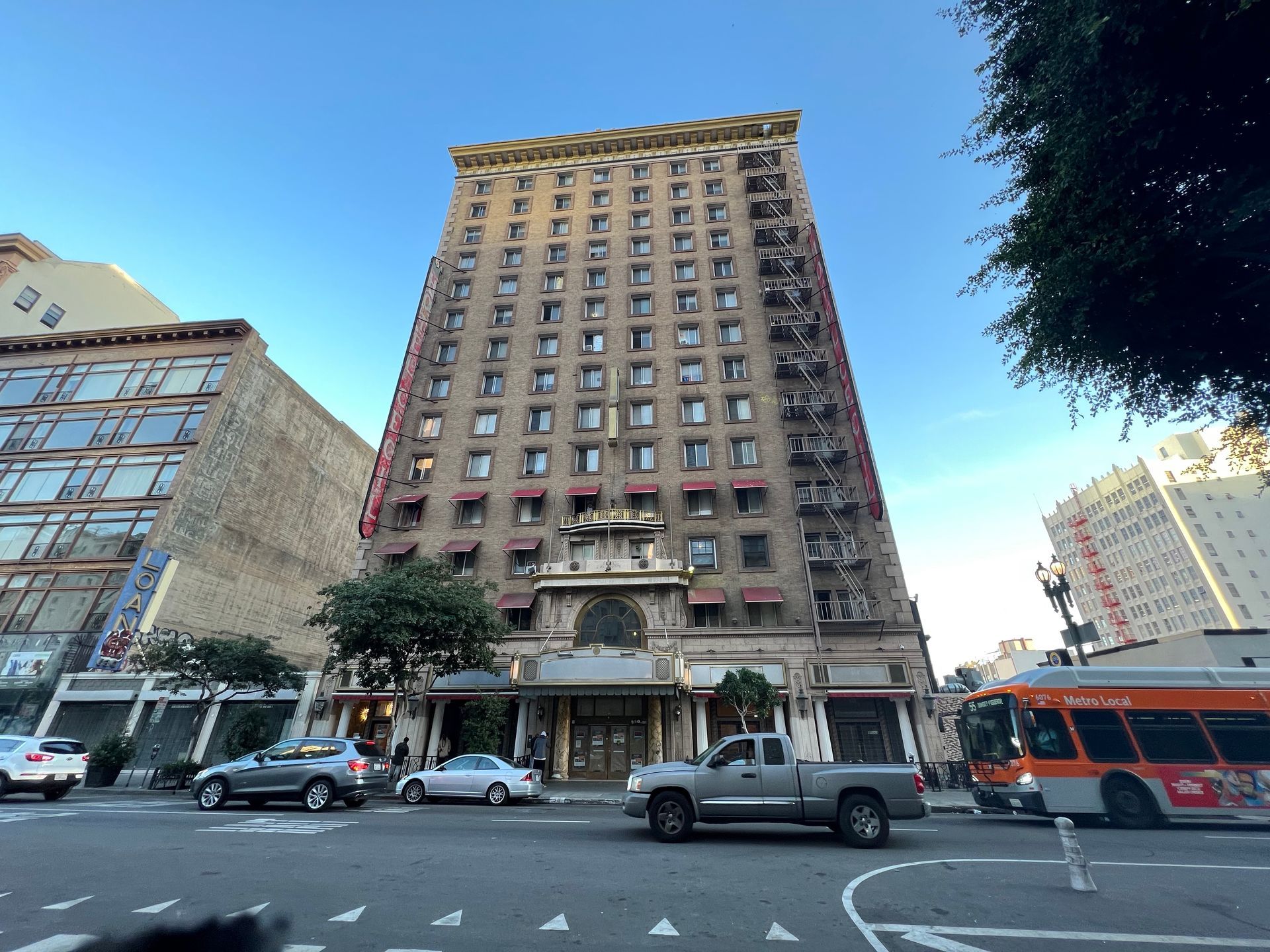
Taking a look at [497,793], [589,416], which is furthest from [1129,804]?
[589,416]

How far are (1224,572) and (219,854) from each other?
115595 millimetres

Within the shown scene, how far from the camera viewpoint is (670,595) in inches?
1003

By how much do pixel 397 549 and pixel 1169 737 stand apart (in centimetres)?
2898

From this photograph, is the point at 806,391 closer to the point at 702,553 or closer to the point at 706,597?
the point at 702,553

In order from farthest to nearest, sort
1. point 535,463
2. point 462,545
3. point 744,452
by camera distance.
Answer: point 535,463
point 744,452
point 462,545

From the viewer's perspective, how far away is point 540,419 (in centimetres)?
3184

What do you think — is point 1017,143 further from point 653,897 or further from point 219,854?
point 219,854

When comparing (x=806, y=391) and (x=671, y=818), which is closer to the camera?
(x=671, y=818)

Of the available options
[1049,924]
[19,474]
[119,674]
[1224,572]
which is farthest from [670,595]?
[1224,572]

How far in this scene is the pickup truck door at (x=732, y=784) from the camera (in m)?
9.84

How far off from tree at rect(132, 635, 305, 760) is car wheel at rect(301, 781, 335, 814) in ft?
36.7

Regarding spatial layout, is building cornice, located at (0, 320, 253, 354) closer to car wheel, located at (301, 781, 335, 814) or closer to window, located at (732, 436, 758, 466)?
window, located at (732, 436, 758, 466)

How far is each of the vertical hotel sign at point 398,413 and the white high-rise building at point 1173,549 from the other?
305 feet

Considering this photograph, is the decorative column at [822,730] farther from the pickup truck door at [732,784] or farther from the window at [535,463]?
the window at [535,463]
